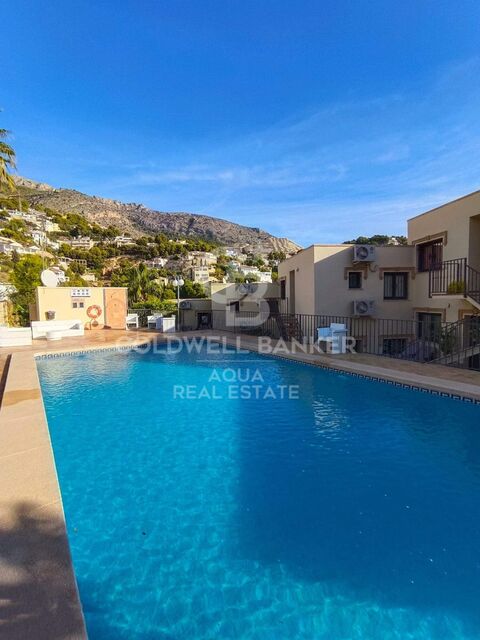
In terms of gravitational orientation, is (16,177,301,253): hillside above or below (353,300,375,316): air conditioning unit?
above

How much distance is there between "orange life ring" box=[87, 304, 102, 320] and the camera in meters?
18.8

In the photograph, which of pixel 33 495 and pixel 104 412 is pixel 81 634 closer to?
pixel 33 495

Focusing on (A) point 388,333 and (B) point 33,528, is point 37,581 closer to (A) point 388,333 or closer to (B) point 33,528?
(B) point 33,528

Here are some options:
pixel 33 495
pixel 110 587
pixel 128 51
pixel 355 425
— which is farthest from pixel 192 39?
pixel 110 587

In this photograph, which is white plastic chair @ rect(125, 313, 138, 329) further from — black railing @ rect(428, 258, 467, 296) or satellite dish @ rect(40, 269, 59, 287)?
black railing @ rect(428, 258, 467, 296)

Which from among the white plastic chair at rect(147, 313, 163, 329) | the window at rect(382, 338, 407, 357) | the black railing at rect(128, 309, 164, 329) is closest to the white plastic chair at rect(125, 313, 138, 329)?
the white plastic chair at rect(147, 313, 163, 329)

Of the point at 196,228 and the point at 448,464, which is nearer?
the point at 448,464

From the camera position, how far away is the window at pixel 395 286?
1444 cm

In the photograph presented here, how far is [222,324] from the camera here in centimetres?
1998

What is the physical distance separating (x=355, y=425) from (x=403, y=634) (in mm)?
3767

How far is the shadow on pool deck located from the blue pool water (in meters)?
0.49

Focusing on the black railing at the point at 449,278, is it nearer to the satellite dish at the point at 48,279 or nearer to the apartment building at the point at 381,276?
the apartment building at the point at 381,276

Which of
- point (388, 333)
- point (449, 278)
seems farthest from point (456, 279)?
point (388, 333)

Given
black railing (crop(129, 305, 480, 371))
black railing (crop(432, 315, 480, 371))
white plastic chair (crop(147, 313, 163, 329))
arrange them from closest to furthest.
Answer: black railing (crop(432, 315, 480, 371)) < black railing (crop(129, 305, 480, 371)) < white plastic chair (crop(147, 313, 163, 329))
